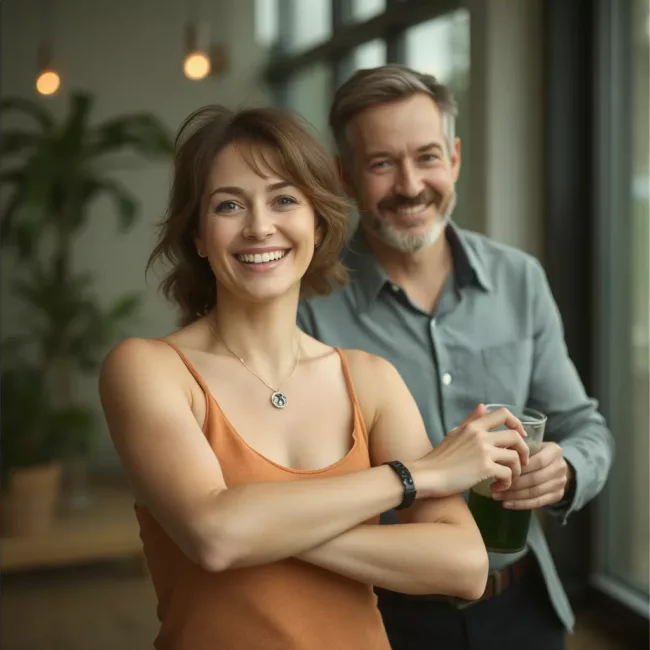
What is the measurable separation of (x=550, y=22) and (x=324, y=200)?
145 cm

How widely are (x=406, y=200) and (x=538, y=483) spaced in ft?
1.69

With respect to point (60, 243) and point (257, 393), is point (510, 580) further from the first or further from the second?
point (60, 243)

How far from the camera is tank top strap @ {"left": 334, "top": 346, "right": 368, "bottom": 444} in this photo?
1159 millimetres

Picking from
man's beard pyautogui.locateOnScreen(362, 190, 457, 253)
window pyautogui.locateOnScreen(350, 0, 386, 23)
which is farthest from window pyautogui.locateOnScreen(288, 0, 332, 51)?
man's beard pyautogui.locateOnScreen(362, 190, 457, 253)

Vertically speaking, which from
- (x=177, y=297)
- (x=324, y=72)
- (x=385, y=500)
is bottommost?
(x=385, y=500)

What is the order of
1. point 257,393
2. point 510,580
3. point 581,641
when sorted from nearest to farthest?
1. point 257,393
2. point 510,580
3. point 581,641

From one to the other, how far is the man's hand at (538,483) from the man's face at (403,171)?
1.37ft

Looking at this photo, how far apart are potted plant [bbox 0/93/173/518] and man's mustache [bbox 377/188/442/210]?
153 cm

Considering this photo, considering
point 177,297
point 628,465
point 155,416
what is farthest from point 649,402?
point 155,416

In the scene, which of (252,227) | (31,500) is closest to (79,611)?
(31,500)

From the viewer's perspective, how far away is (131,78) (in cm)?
277

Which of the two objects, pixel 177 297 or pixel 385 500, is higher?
pixel 177 297

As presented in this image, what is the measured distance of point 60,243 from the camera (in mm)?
2842

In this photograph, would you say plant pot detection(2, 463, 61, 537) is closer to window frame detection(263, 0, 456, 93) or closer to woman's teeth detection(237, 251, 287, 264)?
window frame detection(263, 0, 456, 93)
